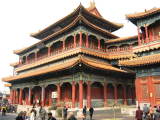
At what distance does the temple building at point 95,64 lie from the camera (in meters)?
21.9

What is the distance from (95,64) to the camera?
1077 inches

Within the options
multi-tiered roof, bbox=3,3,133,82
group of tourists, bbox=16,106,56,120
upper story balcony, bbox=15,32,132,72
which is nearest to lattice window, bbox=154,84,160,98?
multi-tiered roof, bbox=3,3,133,82

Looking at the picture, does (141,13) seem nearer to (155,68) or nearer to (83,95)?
(155,68)

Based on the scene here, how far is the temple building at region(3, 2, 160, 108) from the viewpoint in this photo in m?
21.9

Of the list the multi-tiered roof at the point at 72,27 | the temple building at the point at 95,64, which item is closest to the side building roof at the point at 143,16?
the temple building at the point at 95,64

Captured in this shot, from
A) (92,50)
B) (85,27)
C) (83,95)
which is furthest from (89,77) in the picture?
(85,27)

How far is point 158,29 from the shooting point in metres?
23.1

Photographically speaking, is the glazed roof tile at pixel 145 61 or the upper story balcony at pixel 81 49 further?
the upper story balcony at pixel 81 49

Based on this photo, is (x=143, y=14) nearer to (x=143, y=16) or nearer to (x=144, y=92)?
(x=143, y=16)

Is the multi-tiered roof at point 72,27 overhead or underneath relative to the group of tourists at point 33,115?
overhead

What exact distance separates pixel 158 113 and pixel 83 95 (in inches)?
549

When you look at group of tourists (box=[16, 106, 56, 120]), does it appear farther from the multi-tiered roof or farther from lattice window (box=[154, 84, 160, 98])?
lattice window (box=[154, 84, 160, 98])

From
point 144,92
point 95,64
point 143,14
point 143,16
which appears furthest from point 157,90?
point 95,64

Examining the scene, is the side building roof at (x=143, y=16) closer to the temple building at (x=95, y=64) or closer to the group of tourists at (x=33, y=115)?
the temple building at (x=95, y=64)
